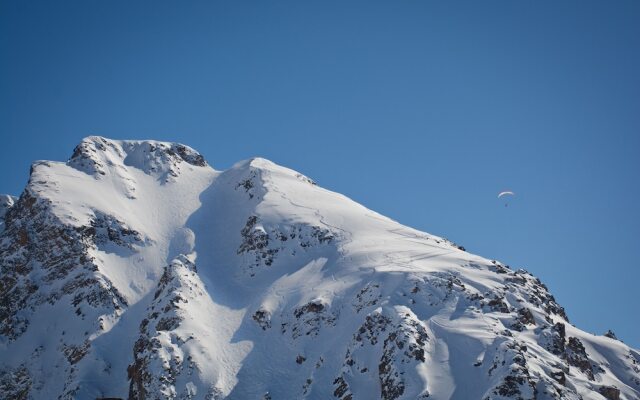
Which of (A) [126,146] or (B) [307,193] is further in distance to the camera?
(A) [126,146]

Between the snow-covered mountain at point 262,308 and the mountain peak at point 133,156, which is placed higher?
the mountain peak at point 133,156

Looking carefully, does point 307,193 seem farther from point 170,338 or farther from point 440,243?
point 170,338

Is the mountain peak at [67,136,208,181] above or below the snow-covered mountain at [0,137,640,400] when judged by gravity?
above

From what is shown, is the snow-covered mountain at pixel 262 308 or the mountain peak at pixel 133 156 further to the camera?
the mountain peak at pixel 133 156

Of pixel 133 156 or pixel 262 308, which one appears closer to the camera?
pixel 262 308

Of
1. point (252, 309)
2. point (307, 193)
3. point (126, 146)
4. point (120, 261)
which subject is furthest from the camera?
point (126, 146)

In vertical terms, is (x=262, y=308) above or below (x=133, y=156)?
below

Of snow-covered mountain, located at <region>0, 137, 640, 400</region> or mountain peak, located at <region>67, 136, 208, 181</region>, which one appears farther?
mountain peak, located at <region>67, 136, 208, 181</region>

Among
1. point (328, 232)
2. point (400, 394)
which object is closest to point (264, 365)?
point (400, 394)
